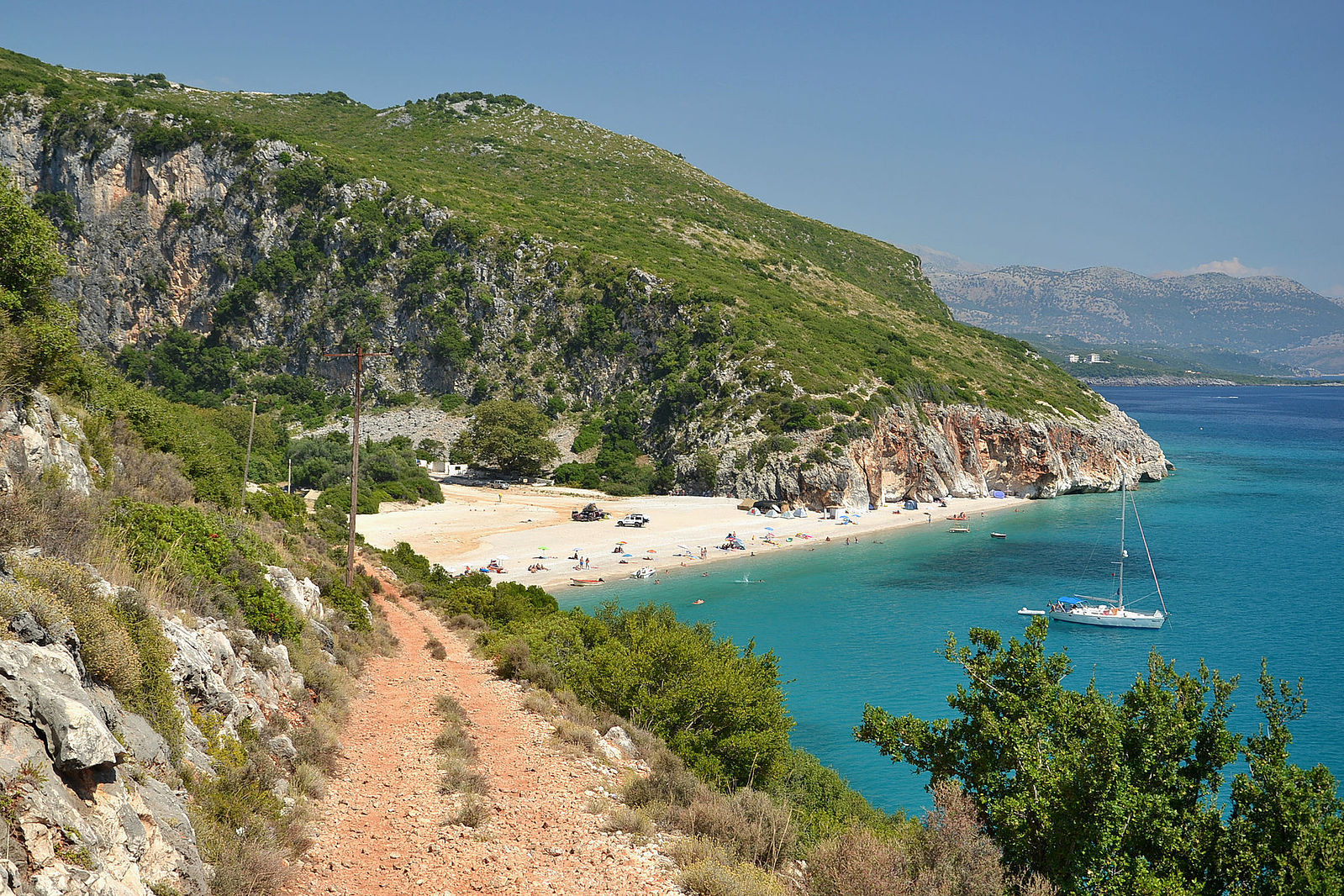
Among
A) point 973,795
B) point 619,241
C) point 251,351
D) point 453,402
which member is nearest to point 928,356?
point 619,241

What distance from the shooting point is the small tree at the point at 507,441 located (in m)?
72.4

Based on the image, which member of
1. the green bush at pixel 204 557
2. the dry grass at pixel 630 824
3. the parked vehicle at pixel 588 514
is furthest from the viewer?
the parked vehicle at pixel 588 514

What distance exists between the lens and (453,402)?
84938mm

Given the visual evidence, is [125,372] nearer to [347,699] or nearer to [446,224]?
[446,224]

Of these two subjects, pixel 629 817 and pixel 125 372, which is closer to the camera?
pixel 629 817

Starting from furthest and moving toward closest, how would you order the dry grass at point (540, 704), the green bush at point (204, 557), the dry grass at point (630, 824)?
the dry grass at point (540, 704)
the green bush at point (204, 557)
the dry grass at point (630, 824)

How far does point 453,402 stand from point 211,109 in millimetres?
69397

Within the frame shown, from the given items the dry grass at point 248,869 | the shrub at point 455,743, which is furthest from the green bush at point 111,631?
the shrub at point 455,743

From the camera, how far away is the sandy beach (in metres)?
47.8

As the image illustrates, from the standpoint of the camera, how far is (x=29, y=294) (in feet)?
51.9

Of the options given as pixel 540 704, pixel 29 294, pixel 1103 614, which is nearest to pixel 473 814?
pixel 540 704

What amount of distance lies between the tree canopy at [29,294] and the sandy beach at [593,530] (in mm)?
28759

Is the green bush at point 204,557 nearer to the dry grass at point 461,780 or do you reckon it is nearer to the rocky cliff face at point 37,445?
the rocky cliff face at point 37,445

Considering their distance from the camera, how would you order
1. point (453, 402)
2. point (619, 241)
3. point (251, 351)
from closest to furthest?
point (453, 402) → point (251, 351) → point (619, 241)
